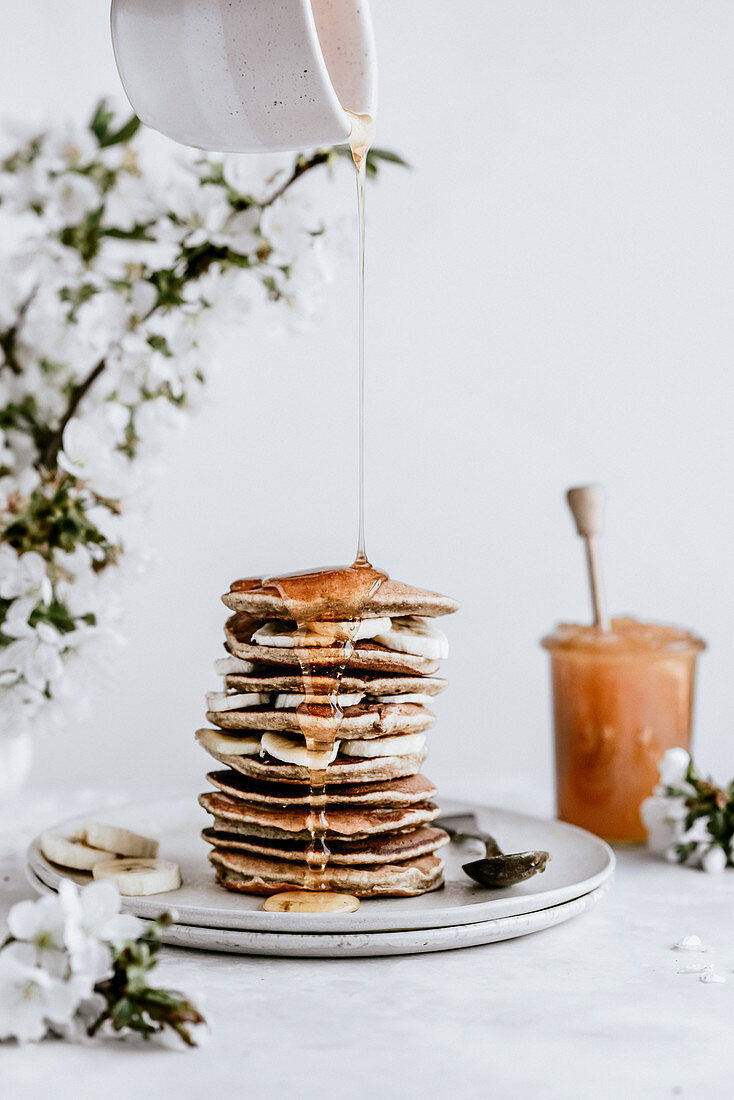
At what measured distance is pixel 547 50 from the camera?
8.77ft

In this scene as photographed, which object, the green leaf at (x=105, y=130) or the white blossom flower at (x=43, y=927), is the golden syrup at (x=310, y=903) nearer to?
the white blossom flower at (x=43, y=927)

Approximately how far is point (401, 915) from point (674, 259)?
194 centimetres

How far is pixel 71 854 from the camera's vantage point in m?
1.26

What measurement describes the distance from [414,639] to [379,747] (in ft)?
0.36

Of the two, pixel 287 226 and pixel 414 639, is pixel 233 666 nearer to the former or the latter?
pixel 414 639

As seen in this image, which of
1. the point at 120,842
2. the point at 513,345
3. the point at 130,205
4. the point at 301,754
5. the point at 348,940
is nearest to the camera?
the point at 348,940

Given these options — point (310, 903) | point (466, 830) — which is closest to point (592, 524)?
point (466, 830)

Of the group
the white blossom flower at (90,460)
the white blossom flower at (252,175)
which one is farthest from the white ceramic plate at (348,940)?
the white blossom flower at (252,175)

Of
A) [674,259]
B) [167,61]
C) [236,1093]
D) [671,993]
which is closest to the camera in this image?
[236,1093]

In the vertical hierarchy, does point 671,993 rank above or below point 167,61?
below

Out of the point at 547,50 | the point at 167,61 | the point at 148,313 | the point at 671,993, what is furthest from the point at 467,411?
the point at 671,993

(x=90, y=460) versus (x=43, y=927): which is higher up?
(x=90, y=460)

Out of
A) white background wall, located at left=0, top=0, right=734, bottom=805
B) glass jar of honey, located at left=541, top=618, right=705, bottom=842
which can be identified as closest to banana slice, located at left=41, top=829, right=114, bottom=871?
glass jar of honey, located at left=541, top=618, right=705, bottom=842

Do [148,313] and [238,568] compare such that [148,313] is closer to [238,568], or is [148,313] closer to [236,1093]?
[236,1093]
